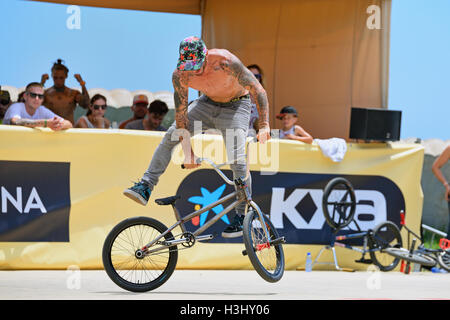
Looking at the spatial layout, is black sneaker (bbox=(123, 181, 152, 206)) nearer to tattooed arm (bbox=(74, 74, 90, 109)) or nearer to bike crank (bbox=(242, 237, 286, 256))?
bike crank (bbox=(242, 237, 286, 256))

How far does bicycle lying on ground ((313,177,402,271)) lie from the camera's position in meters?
7.93

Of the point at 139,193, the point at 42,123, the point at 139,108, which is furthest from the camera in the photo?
the point at 139,108

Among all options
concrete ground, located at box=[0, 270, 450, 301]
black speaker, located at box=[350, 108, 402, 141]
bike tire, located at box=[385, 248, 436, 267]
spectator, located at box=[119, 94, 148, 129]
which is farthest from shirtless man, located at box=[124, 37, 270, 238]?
spectator, located at box=[119, 94, 148, 129]

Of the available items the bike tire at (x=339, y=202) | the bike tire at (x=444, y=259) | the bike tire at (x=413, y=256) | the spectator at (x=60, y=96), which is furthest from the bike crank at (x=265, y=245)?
the spectator at (x=60, y=96)

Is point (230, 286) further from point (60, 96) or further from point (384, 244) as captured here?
point (60, 96)

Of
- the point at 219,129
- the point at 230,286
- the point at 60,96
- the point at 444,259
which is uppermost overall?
the point at 60,96

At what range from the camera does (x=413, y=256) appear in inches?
314

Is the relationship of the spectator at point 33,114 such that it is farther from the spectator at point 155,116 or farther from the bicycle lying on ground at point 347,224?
the bicycle lying on ground at point 347,224

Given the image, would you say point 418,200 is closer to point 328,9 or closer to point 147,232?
point 328,9

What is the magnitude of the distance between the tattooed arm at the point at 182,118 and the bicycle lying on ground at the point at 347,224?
10.2 ft

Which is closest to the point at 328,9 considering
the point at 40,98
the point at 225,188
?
the point at 225,188

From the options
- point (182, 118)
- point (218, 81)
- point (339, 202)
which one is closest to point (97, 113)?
point (182, 118)

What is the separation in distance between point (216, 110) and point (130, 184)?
7.95 feet

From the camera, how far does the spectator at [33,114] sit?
284 inches
